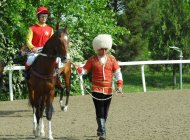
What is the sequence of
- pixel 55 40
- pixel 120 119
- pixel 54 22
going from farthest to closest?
pixel 54 22 → pixel 120 119 → pixel 55 40

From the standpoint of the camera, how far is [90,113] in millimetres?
12977

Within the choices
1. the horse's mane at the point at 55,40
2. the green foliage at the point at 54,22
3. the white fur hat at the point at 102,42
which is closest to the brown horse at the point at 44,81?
the horse's mane at the point at 55,40

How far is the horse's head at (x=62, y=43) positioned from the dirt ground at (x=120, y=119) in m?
1.66

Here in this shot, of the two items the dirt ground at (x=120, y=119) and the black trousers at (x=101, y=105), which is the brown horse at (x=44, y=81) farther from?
the black trousers at (x=101, y=105)

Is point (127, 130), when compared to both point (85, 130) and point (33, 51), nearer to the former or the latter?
point (85, 130)

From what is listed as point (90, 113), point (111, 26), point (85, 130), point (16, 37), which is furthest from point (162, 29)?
point (85, 130)

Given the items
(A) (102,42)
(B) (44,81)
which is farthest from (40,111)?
(A) (102,42)

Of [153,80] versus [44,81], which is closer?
[44,81]

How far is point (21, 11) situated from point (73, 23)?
2.43 metres

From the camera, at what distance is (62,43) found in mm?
8875

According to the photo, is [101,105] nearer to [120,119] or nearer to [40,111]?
[40,111]

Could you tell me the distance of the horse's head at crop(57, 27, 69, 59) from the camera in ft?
28.9

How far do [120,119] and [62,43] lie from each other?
137 inches

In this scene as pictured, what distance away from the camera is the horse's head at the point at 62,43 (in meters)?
8.80
